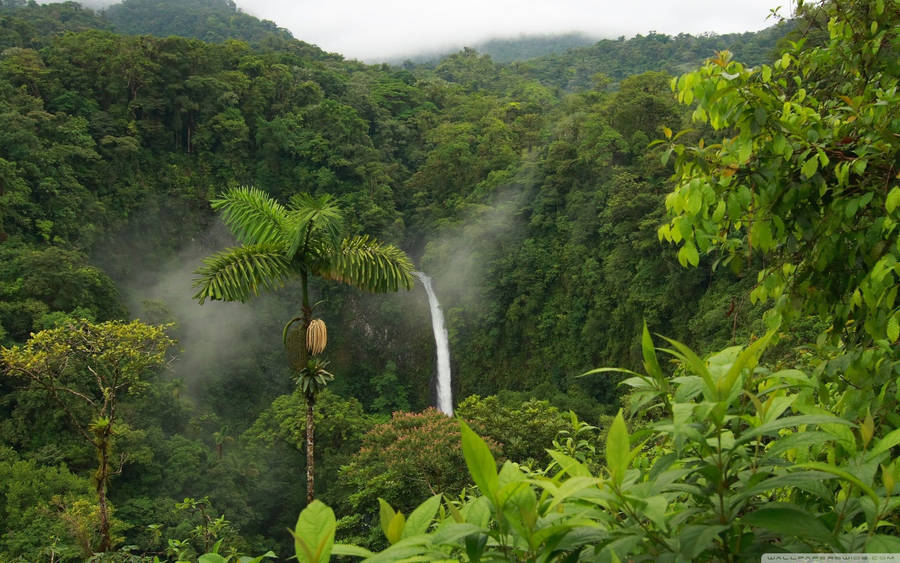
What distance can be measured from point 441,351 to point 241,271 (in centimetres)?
1382

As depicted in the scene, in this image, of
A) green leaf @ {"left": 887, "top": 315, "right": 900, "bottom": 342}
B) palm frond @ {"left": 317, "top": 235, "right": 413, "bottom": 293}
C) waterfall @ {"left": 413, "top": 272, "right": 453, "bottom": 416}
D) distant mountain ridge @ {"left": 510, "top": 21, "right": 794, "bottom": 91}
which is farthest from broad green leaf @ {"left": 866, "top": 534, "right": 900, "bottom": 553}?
distant mountain ridge @ {"left": 510, "top": 21, "right": 794, "bottom": 91}

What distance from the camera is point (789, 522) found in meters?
0.59

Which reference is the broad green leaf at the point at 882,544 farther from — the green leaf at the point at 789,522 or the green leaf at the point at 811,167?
the green leaf at the point at 811,167

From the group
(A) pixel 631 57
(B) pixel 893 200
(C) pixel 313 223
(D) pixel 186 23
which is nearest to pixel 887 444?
(B) pixel 893 200

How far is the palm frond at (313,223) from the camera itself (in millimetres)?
5492

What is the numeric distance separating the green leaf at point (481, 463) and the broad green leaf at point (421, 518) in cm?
9

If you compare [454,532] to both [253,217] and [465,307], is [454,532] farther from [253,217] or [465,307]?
[465,307]

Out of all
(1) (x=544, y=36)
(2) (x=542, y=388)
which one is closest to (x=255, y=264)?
(2) (x=542, y=388)

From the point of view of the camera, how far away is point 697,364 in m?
0.64

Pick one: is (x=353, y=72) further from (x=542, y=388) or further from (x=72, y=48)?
(x=542, y=388)

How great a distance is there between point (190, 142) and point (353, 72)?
1261cm

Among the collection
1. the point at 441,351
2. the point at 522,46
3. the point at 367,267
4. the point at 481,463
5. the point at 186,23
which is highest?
the point at 522,46

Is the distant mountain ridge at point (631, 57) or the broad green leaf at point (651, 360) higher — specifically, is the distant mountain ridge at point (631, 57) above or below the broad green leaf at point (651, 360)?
above

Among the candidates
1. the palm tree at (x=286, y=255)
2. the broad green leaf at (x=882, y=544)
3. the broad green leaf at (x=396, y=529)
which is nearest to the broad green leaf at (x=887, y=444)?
the broad green leaf at (x=882, y=544)
